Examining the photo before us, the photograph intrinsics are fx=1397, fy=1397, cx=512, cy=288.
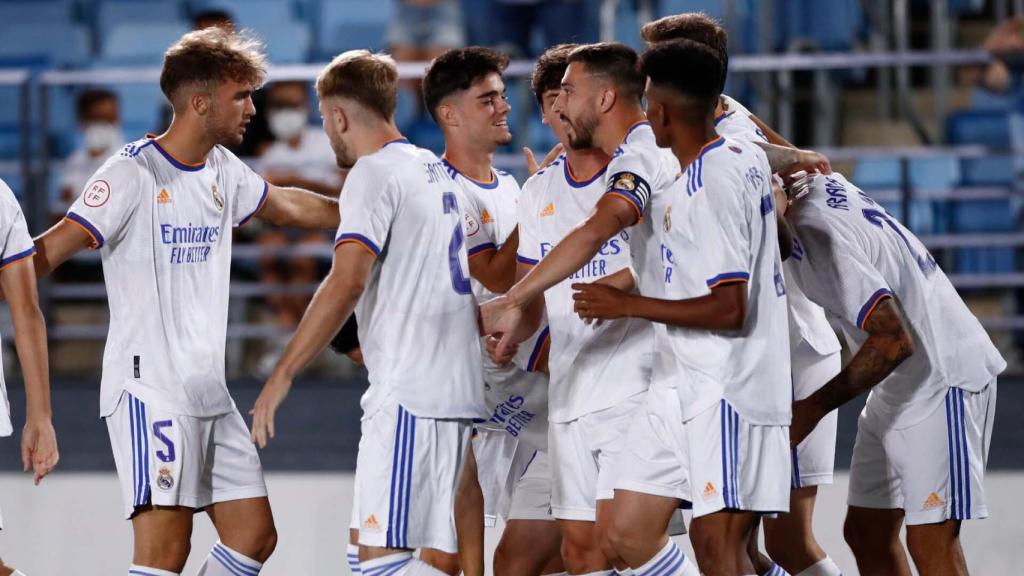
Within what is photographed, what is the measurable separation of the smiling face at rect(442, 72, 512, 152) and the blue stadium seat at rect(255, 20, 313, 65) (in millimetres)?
7451

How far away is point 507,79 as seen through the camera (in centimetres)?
1048

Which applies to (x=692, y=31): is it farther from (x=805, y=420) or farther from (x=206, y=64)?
(x=206, y=64)

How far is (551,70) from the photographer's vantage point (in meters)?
4.58

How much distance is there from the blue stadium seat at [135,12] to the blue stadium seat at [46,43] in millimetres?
227

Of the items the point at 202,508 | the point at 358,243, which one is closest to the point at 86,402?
the point at 202,508

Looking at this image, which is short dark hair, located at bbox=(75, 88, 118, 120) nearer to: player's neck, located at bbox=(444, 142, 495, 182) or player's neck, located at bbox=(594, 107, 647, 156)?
player's neck, located at bbox=(444, 142, 495, 182)

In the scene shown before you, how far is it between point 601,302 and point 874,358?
32.1 inches

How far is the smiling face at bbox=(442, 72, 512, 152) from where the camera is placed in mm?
4528

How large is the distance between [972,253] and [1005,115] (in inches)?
46.3

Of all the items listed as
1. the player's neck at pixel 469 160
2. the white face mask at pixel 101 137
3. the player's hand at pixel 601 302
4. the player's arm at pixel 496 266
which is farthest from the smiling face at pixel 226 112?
the white face mask at pixel 101 137

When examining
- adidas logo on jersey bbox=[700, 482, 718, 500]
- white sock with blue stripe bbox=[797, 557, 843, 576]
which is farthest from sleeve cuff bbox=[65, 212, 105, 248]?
white sock with blue stripe bbox=[797, 557, 843, 576]

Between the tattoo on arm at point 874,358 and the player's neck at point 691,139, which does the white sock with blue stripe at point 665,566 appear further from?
the player's neck at point 691,139

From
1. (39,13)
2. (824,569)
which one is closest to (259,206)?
(824,569)

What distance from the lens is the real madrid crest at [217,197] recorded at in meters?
4.30
